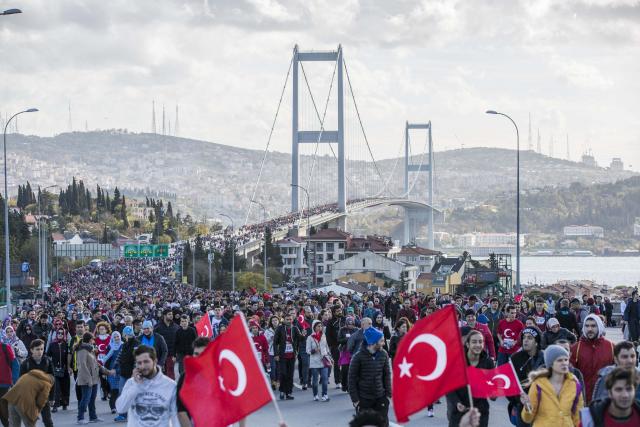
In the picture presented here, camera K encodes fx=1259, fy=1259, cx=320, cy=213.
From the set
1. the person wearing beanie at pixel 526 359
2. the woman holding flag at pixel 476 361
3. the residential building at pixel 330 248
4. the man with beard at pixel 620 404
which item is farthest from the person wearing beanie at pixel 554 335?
the residential building at pixel 330 248

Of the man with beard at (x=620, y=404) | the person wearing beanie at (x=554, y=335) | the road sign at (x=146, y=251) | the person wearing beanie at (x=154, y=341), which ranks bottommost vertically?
the road sign at (x=146, y=251)

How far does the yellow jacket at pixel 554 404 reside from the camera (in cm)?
807

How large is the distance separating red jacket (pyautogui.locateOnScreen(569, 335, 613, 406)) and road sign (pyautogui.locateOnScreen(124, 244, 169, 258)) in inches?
3553

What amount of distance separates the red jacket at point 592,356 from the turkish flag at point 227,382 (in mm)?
4504

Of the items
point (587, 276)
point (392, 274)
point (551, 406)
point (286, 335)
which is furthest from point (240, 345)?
point (587, 276)

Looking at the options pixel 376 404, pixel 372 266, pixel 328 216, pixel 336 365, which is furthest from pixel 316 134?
pixel 376 404

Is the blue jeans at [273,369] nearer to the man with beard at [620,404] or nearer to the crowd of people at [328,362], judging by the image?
the crowd of people at [328,362]

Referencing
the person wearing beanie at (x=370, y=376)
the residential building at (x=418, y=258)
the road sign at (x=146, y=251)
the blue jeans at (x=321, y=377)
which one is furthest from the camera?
the residential building at (x=418, y=258)

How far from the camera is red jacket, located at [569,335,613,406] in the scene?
10859mm

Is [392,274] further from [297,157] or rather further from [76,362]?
[76,362]

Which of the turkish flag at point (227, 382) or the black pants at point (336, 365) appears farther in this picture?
the black pants at point (336, 365)

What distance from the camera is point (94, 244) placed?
15012 centimetres

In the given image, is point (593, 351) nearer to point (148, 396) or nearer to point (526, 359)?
point (526, 359)

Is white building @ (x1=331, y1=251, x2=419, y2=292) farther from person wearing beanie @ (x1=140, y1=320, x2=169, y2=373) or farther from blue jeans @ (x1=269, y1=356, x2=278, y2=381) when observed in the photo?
person wearing beanie @ (x1=140, y1=320, x2=169, y2=373)
